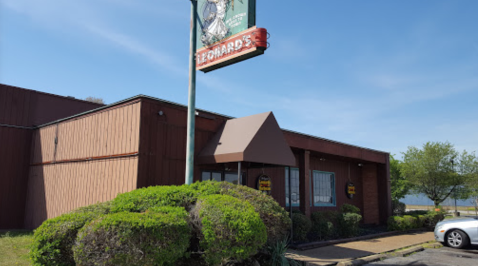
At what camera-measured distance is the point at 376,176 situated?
1870cm

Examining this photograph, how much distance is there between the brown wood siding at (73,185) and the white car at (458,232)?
10199 mm

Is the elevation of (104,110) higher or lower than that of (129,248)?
higher

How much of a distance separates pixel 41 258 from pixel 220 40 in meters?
5.85

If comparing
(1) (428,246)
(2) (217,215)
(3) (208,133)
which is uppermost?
(3) (208,133)

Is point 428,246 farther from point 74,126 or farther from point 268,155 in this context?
point 74,126

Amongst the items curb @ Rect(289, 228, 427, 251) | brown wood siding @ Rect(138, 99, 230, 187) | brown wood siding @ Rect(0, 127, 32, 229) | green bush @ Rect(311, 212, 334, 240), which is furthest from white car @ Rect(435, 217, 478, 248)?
brown wood siding @ Rect(0, 127, 32, 229)

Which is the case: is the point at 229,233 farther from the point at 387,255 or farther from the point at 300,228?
the point at 387,255

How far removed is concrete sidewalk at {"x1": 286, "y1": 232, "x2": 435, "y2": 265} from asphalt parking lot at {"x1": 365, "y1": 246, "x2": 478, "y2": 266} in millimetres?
730

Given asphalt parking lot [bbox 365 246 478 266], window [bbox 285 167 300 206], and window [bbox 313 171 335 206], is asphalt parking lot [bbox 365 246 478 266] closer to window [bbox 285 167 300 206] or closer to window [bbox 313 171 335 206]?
window [bbox 285 167 300 206]

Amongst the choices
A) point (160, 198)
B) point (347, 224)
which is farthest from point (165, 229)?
point (347, 224)

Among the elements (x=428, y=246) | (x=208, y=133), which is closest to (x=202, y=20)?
(x=208, y=133)

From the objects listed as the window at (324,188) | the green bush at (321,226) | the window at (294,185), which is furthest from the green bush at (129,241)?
the window at (324,188)

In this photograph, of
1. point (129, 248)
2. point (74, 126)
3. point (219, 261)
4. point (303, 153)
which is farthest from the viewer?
point (303, 153)

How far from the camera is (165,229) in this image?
215 inches
